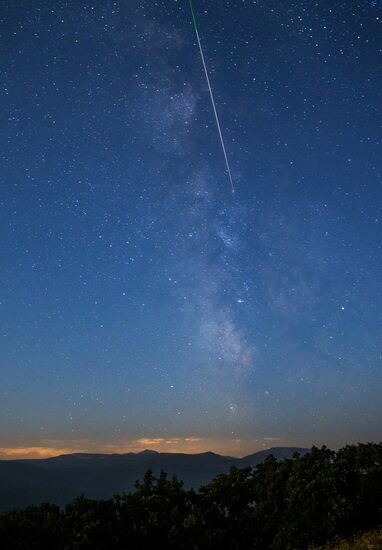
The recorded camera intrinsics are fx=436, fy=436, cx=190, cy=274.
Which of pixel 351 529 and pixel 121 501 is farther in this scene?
pixel 121 501

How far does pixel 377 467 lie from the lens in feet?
103

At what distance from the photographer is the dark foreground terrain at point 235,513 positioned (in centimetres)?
2548

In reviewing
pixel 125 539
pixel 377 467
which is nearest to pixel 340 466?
pixel 377 467

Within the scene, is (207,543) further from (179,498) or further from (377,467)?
(377,467)

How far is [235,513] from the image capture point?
32031 millimetres

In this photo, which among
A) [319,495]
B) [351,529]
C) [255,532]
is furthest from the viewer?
[255,532]

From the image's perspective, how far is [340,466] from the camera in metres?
31.2

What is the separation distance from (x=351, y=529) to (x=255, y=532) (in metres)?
7.40

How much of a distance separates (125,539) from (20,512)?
6.76 meters

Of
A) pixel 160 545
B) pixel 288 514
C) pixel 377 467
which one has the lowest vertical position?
pixel 160 545

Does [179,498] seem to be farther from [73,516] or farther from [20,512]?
[20,512]

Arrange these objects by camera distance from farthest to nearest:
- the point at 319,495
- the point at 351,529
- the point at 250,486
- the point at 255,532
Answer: the point at 250,486
the point at 255,532
the point at 319,495
the point at 351,529

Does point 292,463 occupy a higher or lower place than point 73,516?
higher

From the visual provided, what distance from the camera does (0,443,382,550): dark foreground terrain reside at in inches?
1003
